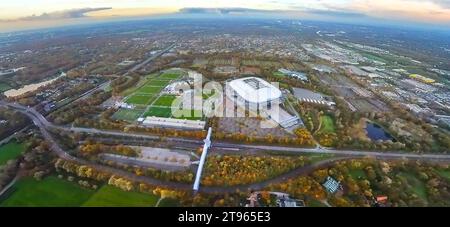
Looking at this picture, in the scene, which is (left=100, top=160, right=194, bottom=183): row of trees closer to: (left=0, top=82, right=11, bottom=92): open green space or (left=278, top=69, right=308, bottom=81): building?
(left=0, top=82, right=11, bottom=92): open green space

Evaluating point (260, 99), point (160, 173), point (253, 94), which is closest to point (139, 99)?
point (253, 94)

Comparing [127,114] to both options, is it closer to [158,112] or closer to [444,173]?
[158,112]

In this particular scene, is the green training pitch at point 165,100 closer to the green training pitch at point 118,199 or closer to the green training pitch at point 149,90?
the green training pitch at point 149,90

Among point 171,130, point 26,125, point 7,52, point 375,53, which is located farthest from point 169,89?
point 375,53

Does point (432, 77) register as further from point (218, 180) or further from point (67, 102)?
point (67, 102)

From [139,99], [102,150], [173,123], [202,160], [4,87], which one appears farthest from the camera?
[4,87]
